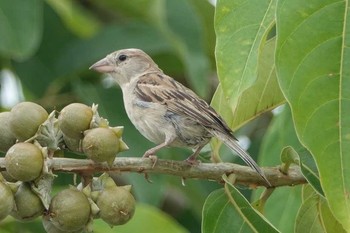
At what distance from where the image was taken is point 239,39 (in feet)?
9.89

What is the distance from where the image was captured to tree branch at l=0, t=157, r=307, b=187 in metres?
2.96

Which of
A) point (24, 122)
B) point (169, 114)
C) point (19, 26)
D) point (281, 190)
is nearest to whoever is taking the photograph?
point (24, 122)

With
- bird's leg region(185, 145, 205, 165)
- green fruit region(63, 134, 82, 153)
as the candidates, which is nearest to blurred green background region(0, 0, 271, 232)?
bird's leg region(185, 145, 205, 165)

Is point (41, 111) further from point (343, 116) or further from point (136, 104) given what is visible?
point (136, 104)

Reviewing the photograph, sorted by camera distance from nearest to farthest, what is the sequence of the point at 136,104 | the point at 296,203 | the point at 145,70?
the point at 296,203
the point at 136,104
the point at 145,70

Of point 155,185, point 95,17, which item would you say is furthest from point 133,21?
point 155,185

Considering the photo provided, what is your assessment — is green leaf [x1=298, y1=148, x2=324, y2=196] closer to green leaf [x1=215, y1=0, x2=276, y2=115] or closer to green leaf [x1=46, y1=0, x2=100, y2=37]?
green leaf [x1=215, y1=0, x2=276, y2=115]

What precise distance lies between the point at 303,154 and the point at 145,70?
5.51 ft

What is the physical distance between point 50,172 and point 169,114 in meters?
1.29

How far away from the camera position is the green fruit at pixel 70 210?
2895 mm

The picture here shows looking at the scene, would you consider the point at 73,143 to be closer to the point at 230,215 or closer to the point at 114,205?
the point at 114,205

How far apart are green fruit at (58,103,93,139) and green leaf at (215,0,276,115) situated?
0.44 m

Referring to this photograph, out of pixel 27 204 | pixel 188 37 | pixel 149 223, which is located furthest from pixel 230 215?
pixel 188 37

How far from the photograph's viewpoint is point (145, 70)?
4.95 meters
